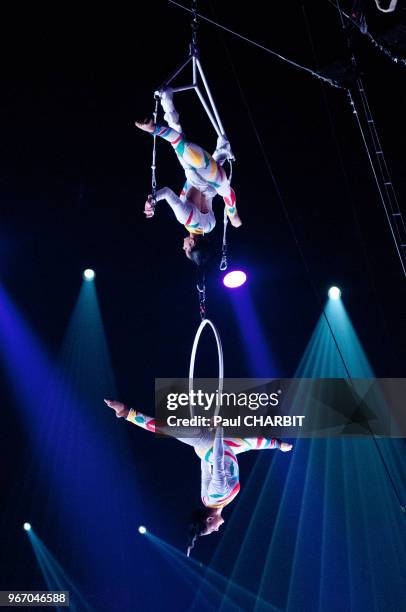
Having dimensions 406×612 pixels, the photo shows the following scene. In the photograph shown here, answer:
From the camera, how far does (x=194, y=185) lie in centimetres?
Result: 412

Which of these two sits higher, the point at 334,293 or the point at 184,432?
the point at 334,293

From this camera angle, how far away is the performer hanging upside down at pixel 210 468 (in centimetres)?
428

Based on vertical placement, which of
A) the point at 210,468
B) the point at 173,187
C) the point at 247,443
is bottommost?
the point at 210,468

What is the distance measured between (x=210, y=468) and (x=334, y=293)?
3.80 m

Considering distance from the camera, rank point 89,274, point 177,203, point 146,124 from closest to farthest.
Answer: point 146,124, point 177,203, point 89,274

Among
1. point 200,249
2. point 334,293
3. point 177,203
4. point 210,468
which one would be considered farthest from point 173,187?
point 210,468

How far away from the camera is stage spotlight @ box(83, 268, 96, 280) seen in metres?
7.29

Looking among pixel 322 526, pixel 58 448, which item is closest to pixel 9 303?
pixel 58 448

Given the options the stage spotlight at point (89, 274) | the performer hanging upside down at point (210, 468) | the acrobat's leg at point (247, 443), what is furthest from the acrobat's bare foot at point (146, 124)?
the stage spotlight at point (89, 274)

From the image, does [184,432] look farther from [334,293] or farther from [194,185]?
[334,293]

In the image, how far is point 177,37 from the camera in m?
6.04

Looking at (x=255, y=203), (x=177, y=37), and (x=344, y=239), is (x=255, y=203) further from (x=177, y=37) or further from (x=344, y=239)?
(x=177, y=37)

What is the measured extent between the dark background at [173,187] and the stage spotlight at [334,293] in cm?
8

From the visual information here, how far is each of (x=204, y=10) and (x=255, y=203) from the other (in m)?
1.99
